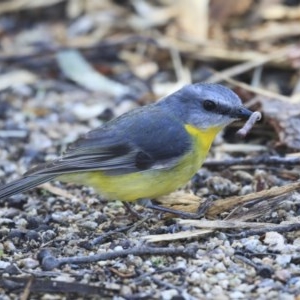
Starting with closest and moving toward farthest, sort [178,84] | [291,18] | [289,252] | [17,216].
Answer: [289,252] → [17,216] → [178,84] → [291,18]

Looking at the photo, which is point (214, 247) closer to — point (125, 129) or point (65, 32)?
point (125, 129)

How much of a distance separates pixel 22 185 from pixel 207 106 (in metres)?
1.25

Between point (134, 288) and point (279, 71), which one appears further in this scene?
point (279, 71)

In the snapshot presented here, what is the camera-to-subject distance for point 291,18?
8188 millimetres

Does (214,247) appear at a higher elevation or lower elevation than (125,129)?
lower

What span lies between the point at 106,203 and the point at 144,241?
99 centimetres

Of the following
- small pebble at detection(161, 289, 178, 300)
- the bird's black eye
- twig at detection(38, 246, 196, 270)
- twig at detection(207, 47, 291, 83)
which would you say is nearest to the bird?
the bird's black eye

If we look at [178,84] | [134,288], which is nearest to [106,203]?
[134,288]

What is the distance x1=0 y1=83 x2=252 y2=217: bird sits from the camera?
5180mm

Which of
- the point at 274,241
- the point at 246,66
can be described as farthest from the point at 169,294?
the point at 246,66

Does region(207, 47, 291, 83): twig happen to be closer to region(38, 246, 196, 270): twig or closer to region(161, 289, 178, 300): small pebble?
region(38, 246, 196, 270): twig

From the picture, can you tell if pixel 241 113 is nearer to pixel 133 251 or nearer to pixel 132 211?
pixel 132 211

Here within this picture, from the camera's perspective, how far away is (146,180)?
5.18m

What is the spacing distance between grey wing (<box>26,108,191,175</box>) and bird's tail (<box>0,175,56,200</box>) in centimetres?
4
